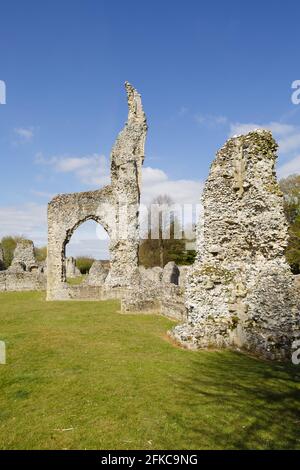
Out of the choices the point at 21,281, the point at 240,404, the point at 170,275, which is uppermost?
the point at 170,275

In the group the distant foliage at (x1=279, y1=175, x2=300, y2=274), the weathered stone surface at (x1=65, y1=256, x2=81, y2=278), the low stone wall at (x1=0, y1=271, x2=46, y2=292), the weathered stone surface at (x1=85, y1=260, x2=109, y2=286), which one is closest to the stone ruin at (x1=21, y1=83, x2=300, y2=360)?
the weathered stone surface at (x1=85, y1=260, x2=109, y2=286)

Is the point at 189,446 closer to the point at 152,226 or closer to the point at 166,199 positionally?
the point at 152,226

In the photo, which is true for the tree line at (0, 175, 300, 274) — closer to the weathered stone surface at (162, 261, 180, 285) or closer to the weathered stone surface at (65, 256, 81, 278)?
the weathered stone surface at (65, 256, 81, 278)

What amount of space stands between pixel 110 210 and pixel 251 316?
47.7 feet

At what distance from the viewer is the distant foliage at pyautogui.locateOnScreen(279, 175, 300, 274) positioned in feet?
107

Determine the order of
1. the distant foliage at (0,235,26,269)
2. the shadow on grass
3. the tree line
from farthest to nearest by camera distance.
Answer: the distant foliage at (0,235,26,269) < the tree line < the shadow on grass

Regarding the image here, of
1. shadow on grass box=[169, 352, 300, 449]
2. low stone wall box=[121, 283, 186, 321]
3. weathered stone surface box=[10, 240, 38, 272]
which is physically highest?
weathered stone surface box=[10, 240, 38, 272]

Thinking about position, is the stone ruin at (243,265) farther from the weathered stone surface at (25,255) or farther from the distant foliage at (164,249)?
the distant foliage at (164,249)

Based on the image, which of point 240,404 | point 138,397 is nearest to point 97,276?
point 138,397

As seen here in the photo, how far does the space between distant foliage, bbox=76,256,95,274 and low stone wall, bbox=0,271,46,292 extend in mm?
26742

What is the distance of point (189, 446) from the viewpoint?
450 cm

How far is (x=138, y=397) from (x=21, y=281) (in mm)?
22644

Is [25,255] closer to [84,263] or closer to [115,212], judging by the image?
[115,212]

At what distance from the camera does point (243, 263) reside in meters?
10.2
